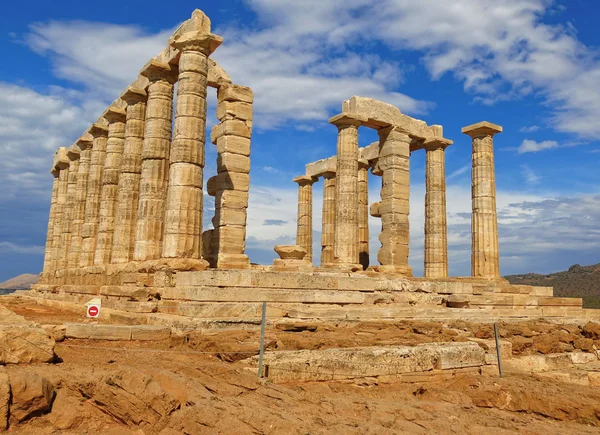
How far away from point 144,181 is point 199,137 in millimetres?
2951

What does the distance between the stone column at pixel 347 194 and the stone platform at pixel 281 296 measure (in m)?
5.97

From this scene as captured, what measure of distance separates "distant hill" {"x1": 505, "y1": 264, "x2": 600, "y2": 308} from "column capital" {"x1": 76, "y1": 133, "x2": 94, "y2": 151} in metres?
44.7

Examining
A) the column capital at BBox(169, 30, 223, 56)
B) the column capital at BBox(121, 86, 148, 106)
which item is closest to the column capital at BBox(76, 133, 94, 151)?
the column capital at BBox(121, 86, 148, 106)

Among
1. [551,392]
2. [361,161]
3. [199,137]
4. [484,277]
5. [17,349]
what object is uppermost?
[361,161]

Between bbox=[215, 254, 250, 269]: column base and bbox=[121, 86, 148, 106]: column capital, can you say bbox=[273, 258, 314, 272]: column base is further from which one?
bbox=[121, 86, 148, 106]: column capital

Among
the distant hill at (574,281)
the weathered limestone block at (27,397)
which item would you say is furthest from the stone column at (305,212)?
the distant hill at (574,281)

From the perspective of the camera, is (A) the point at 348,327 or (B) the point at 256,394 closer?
(B) the point at 256,394

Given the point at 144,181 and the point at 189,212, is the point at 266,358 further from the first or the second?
the point at 144,181

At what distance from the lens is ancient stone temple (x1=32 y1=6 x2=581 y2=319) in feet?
45.3

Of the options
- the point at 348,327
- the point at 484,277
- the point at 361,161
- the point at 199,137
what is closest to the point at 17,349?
the point at 348,327

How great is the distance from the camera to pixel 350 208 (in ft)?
74.9

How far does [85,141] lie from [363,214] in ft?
47.7

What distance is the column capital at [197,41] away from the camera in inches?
661

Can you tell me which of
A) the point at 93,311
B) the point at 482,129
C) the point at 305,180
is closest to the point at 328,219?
the point at 305,180
